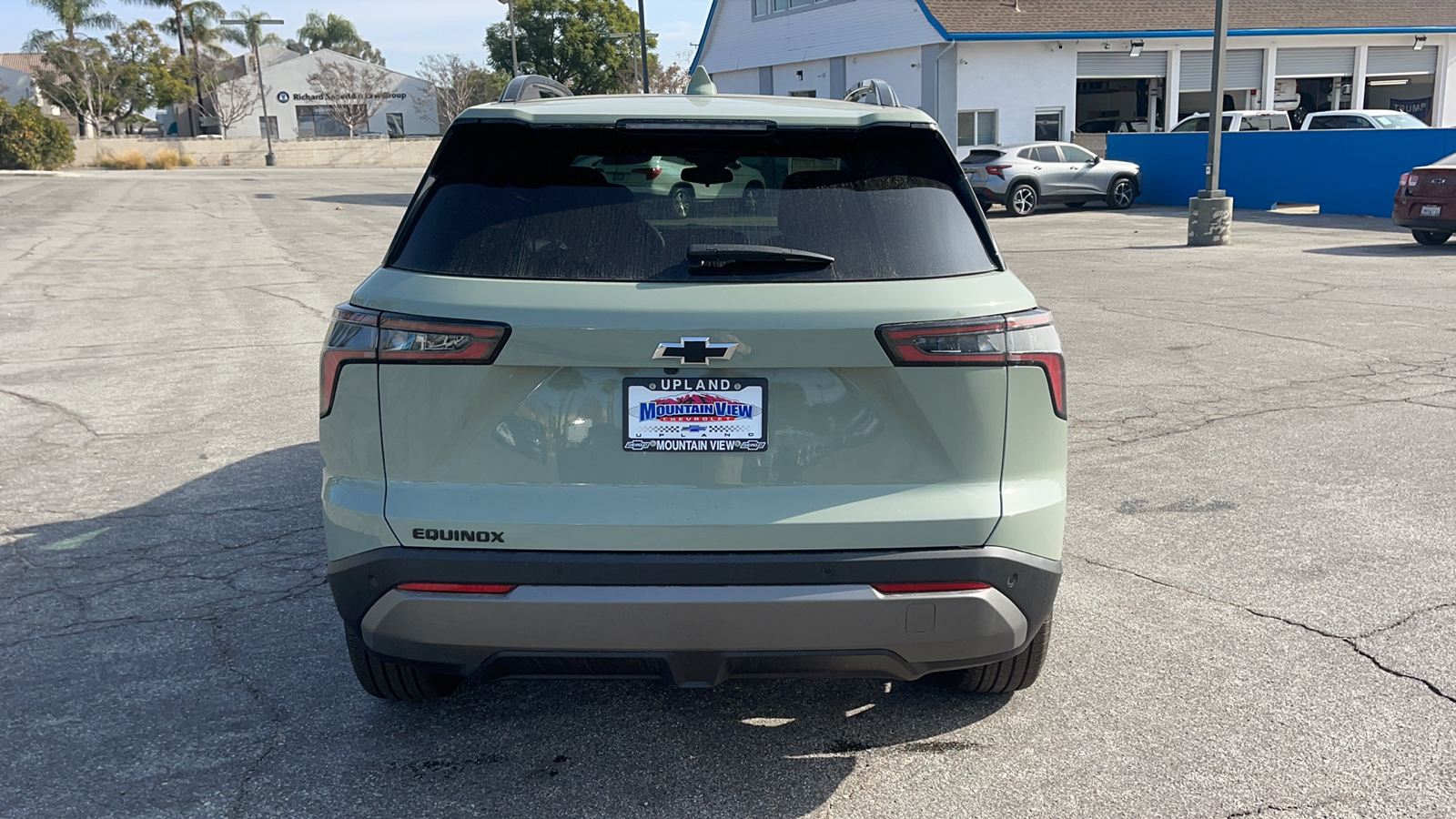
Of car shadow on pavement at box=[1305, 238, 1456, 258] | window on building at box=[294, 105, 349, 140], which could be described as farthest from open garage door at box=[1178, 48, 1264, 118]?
window on building at box=[294, 105, 349, 140]

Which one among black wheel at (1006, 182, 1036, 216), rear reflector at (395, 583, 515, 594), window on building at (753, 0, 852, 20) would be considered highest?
window on building at (753, 0, 852, 20)

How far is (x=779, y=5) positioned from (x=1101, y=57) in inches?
483

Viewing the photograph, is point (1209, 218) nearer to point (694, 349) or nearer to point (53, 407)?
point (53, 407)

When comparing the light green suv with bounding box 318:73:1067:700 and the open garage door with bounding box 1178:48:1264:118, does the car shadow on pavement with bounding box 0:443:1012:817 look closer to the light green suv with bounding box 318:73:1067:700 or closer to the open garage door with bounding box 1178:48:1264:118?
the light green suv with bounding box 318:73:1067:700

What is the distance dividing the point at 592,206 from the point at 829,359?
75 cm

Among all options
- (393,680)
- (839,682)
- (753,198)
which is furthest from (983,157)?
(393,680)

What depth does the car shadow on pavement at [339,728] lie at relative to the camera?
3207mm

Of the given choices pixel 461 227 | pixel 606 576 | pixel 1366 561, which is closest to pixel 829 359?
pixel 606 576

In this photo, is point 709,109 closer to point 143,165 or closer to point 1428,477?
point 1428,477

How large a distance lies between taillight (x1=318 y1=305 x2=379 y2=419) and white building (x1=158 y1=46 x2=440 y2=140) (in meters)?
90.1

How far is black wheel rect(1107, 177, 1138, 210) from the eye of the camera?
26969 mm

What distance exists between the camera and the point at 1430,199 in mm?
16281

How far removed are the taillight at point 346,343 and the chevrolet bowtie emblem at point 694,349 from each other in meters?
0.75

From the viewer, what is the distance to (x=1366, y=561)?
4.91m
